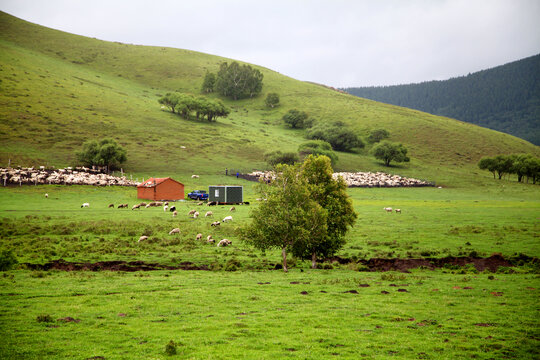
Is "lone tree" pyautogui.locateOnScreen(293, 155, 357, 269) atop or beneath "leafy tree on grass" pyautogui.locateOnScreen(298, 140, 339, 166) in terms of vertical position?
beneath

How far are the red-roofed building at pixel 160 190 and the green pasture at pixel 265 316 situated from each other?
49990 millimetres

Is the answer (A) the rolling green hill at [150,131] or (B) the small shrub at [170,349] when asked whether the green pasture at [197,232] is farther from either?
(A) the rolling green hill at [150,131]

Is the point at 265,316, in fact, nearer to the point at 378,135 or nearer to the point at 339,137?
the point at 339,137

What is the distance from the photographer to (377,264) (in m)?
32.5

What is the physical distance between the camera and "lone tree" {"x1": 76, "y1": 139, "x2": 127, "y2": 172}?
96.2m

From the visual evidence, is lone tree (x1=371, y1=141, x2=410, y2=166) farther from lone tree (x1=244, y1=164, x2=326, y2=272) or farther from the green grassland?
lone tree (x1=244, y1=164, x2=326, y2=272)

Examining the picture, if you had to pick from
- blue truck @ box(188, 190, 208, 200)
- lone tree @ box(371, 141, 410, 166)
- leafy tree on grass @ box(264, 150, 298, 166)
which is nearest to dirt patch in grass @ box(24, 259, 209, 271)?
blue truck @ box(188, 190, 208, 200)

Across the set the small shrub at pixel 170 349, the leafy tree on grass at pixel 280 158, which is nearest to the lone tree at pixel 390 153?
the leafy tree on grass at pixel 280 158

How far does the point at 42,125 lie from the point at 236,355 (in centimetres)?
12356

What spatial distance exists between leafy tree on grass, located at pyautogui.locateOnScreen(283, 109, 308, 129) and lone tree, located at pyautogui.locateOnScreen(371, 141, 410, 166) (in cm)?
5154

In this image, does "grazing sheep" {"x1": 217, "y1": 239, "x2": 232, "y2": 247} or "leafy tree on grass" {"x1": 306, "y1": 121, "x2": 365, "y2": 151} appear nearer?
"grazing sheep" {"x1": 217, "y1": 239, "x2": 232, "y2": 247}

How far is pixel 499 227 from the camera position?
46.1 m

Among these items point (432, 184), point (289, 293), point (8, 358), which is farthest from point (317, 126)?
point (8, 358)

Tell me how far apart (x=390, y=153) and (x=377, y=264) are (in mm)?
113028
